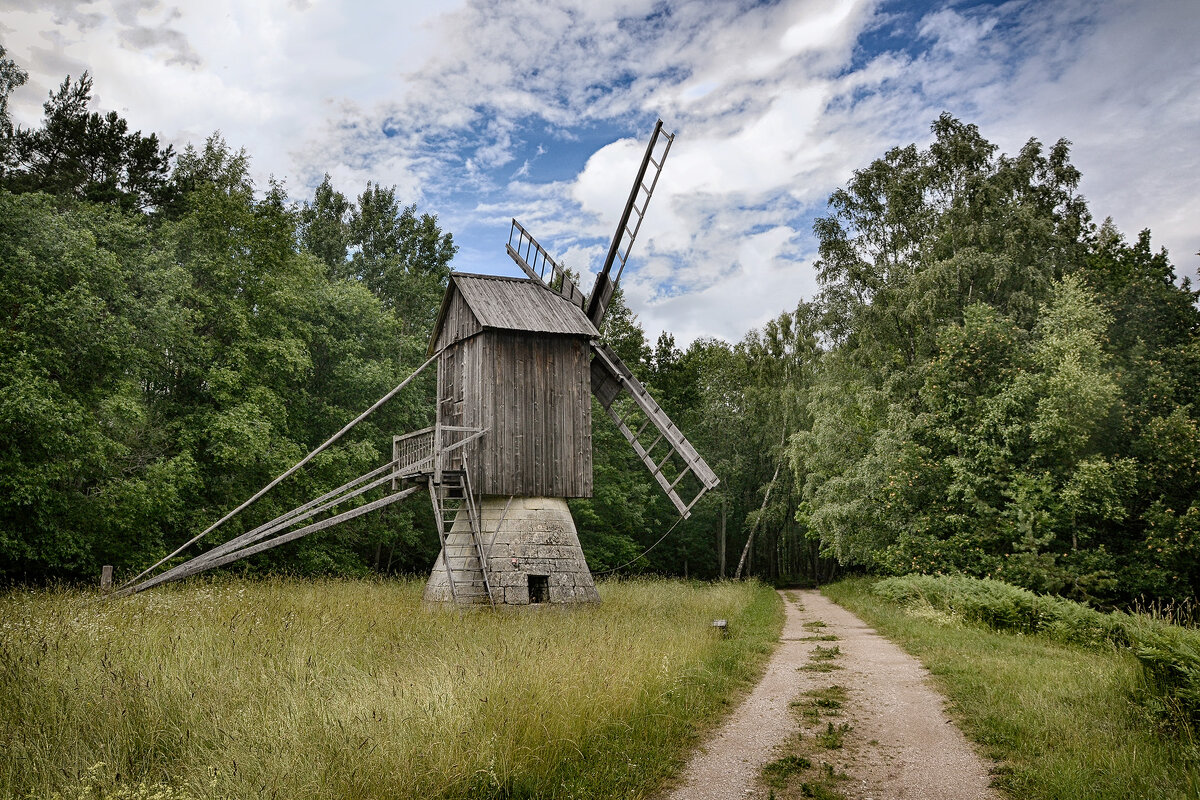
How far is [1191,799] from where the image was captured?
5.25 metres

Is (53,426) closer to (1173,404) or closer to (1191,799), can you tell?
(1191,799)

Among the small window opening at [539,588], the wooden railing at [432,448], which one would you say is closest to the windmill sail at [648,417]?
the small window opening at [539,588]

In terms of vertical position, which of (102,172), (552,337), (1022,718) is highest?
(102,172)

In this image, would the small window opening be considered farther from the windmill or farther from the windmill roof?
the windmill roof

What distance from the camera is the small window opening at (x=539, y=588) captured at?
55.5 ft

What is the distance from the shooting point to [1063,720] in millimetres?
7176

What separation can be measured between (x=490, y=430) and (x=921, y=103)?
19.8 m

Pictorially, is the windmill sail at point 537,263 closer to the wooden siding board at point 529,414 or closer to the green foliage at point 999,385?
the wooden siding board at point 529,414

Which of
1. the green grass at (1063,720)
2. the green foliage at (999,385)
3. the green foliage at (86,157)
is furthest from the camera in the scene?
the green foliage at (86,157)

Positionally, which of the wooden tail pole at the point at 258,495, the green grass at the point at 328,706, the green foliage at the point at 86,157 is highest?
the green foliage at the point at 86,157

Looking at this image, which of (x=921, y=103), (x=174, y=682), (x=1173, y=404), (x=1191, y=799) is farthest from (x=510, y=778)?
(x=921, y=103)

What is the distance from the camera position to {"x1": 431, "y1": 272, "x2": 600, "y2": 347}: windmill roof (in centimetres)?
1720

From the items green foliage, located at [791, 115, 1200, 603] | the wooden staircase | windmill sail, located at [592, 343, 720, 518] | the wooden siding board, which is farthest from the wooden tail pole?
green foliage, located at [791, 115, 1200, 603]

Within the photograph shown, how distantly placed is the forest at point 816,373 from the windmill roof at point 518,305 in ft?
27.4
